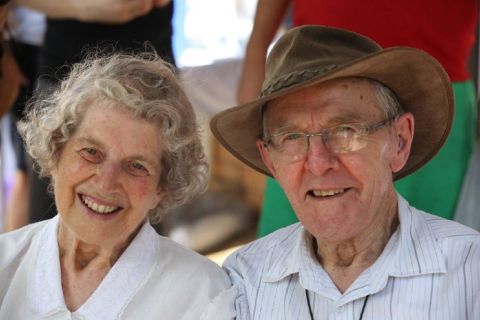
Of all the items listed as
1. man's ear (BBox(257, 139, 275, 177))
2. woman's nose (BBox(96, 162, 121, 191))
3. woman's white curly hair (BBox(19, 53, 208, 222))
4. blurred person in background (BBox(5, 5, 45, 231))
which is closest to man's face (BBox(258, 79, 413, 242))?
man's ear (BBox(257, 139, 275, 177))

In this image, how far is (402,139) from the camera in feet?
6.42

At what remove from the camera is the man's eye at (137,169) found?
2.02 metres

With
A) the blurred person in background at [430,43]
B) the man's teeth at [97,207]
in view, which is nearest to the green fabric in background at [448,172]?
the blurred person in background at [430,43]

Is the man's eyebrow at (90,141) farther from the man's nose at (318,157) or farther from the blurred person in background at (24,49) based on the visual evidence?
the blurred person in background at (24,49)

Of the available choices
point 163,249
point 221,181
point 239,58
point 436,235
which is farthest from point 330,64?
point 221,181

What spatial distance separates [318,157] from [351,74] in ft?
0.64

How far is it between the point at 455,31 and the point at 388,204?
2.70 ft

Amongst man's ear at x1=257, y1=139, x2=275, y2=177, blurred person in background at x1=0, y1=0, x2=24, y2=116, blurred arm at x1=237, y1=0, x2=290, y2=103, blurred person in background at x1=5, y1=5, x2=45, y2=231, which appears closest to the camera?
man's ear at x1=257, y1=139, x2=275, y2=177

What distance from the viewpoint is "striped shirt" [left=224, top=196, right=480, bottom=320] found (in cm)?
181

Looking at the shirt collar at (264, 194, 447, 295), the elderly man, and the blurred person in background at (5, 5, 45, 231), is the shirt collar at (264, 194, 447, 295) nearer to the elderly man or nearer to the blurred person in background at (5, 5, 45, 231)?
the elderly man

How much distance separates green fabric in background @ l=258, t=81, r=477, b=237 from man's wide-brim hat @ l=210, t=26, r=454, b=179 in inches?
16.5

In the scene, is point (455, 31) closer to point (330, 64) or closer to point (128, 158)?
point (330, 64)

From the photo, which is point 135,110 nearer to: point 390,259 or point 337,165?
point 337,165

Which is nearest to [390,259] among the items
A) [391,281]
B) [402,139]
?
[391,281]
